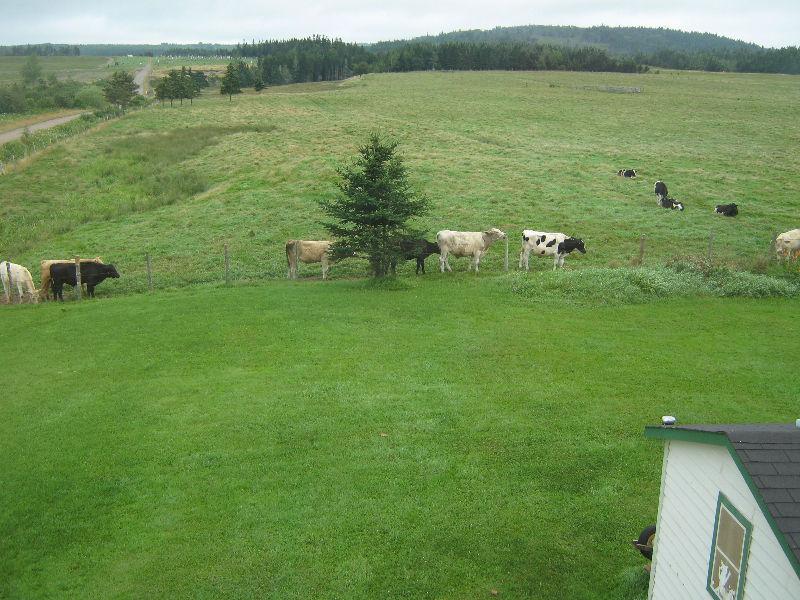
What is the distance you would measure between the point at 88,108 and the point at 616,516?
11063 cm

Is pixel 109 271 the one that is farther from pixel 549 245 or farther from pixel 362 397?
pixel 549 245

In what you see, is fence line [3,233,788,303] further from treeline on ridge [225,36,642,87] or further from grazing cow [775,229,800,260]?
treeline on ridge [225,36,642,87]

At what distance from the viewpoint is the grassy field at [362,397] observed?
32.8ft

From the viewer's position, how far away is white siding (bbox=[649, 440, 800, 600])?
5.89 metres

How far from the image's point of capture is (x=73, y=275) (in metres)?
25.6

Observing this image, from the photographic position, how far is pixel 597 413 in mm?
14102

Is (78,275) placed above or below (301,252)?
below

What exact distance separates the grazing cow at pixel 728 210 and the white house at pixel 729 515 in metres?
31.6

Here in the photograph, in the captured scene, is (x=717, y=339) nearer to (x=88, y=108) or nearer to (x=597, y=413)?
(x=597, y=413)

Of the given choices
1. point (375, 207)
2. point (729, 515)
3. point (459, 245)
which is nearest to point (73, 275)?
point (375, 207)

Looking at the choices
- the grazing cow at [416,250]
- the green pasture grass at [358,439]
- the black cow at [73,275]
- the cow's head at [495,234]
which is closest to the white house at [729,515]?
the green pasture grass at [358,439]

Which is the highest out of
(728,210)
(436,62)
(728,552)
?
(436,62)

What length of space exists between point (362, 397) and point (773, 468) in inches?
395

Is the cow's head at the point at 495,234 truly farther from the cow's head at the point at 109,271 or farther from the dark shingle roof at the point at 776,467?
the dark shingle roof at the point at 776,467
